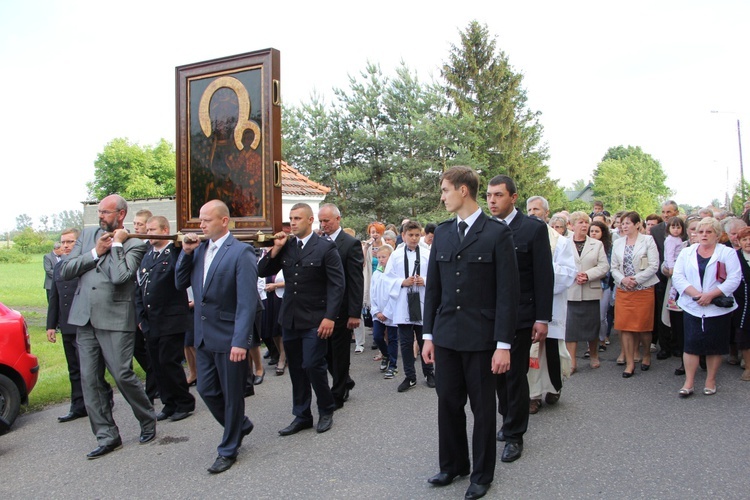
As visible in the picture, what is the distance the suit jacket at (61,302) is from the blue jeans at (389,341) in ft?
12.7

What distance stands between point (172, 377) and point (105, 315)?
1.34 m

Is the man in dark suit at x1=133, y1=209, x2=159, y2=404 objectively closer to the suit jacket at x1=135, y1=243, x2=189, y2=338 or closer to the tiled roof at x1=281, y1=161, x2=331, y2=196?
the suit jacket at x1=135, y1=243, x2=189, y2=338

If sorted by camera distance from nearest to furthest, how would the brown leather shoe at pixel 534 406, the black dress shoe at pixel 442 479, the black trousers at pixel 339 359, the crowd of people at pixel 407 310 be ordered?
the crowd of people at pixel 407 310
the black dress shoe at pixel 442 479
the brown leather shoe at pixel 534 406
the black trousers at pixel 339 359

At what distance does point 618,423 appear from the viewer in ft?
18.8

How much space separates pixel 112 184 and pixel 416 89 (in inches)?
1905

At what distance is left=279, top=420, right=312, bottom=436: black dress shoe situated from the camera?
5797 millimetres

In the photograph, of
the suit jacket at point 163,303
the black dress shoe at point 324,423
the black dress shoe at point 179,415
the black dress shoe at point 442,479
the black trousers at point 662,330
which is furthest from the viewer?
the black trousers at point 662,330

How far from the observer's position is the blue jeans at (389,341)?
27.0 feet

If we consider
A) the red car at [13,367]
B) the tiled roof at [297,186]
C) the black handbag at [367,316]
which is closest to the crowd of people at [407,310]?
the red car at [13,367]

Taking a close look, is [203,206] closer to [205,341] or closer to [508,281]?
[205,341]

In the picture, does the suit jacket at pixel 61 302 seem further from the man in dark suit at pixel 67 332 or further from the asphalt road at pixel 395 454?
the asphalt road at pixel 395 454

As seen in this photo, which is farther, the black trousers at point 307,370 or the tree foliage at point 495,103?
the tree foliage at point 495,103

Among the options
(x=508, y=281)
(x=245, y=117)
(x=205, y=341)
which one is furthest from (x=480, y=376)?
(x=245, y=117)

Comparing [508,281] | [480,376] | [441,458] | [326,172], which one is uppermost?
[326,172]
